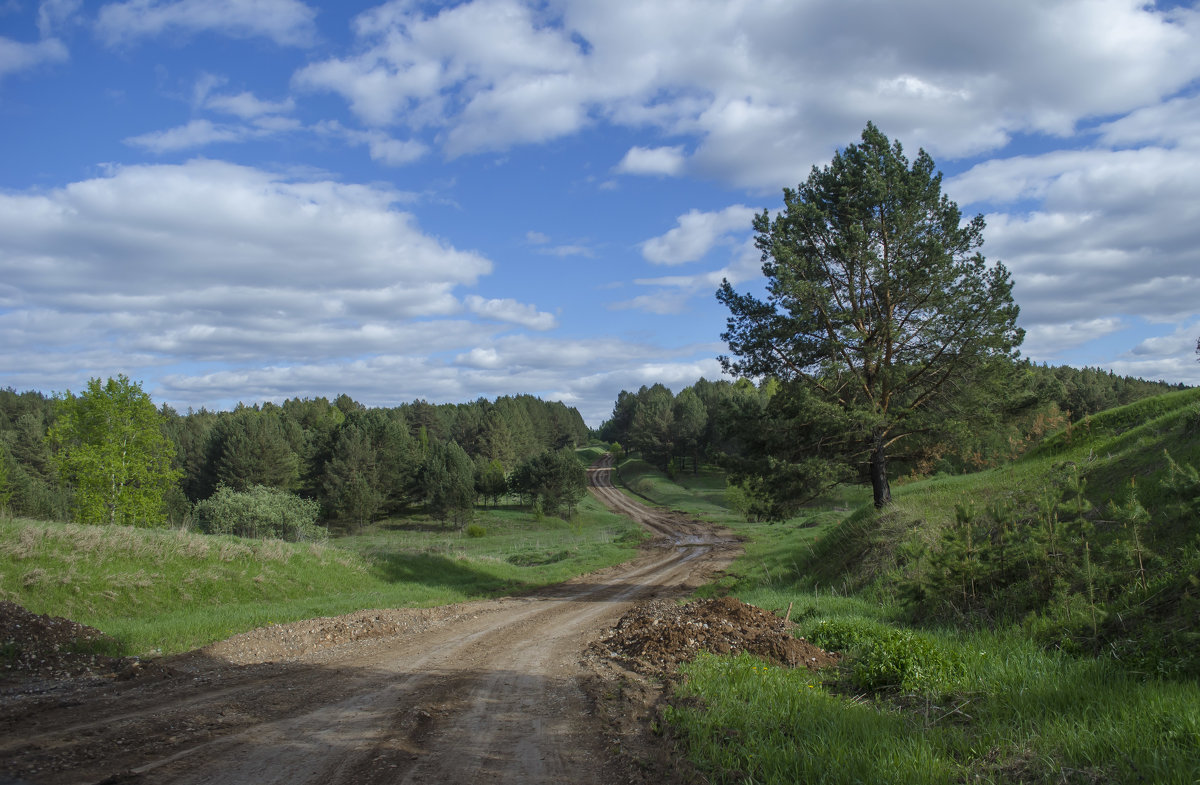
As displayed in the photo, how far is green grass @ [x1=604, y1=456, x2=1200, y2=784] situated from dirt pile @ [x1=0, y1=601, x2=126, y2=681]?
857cm

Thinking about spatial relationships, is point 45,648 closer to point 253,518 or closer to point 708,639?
point 708,639

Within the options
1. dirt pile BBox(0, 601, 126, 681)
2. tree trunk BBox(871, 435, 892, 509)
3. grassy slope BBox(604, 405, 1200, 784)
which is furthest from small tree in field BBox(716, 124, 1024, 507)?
dirt pile BBox(0, 601, 126, 681)

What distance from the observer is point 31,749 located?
17.7ft

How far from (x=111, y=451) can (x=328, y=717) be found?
122 feet

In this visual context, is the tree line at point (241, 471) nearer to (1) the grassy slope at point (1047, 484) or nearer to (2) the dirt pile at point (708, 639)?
(2) the dirt pile at point (708, 639)

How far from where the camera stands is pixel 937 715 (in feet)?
17.5

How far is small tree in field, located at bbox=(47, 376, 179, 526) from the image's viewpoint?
34062mm

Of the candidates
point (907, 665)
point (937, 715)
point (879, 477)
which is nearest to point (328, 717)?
point (937, 715)

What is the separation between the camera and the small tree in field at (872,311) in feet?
54.3

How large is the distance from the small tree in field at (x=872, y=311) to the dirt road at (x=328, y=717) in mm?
10038

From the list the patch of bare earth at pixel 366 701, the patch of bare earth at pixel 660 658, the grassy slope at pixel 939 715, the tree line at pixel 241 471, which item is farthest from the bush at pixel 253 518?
the grassy slope at pixel 939 715

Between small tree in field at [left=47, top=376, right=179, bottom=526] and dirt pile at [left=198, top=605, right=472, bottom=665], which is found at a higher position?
small tree in field at [left=47, top=376, right=179, bottom=526]

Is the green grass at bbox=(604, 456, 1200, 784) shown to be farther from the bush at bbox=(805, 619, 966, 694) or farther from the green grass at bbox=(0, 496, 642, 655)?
the green grass at bbox=(0, 496, 642, 655)

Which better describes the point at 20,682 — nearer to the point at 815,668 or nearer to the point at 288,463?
the point at 815,668
